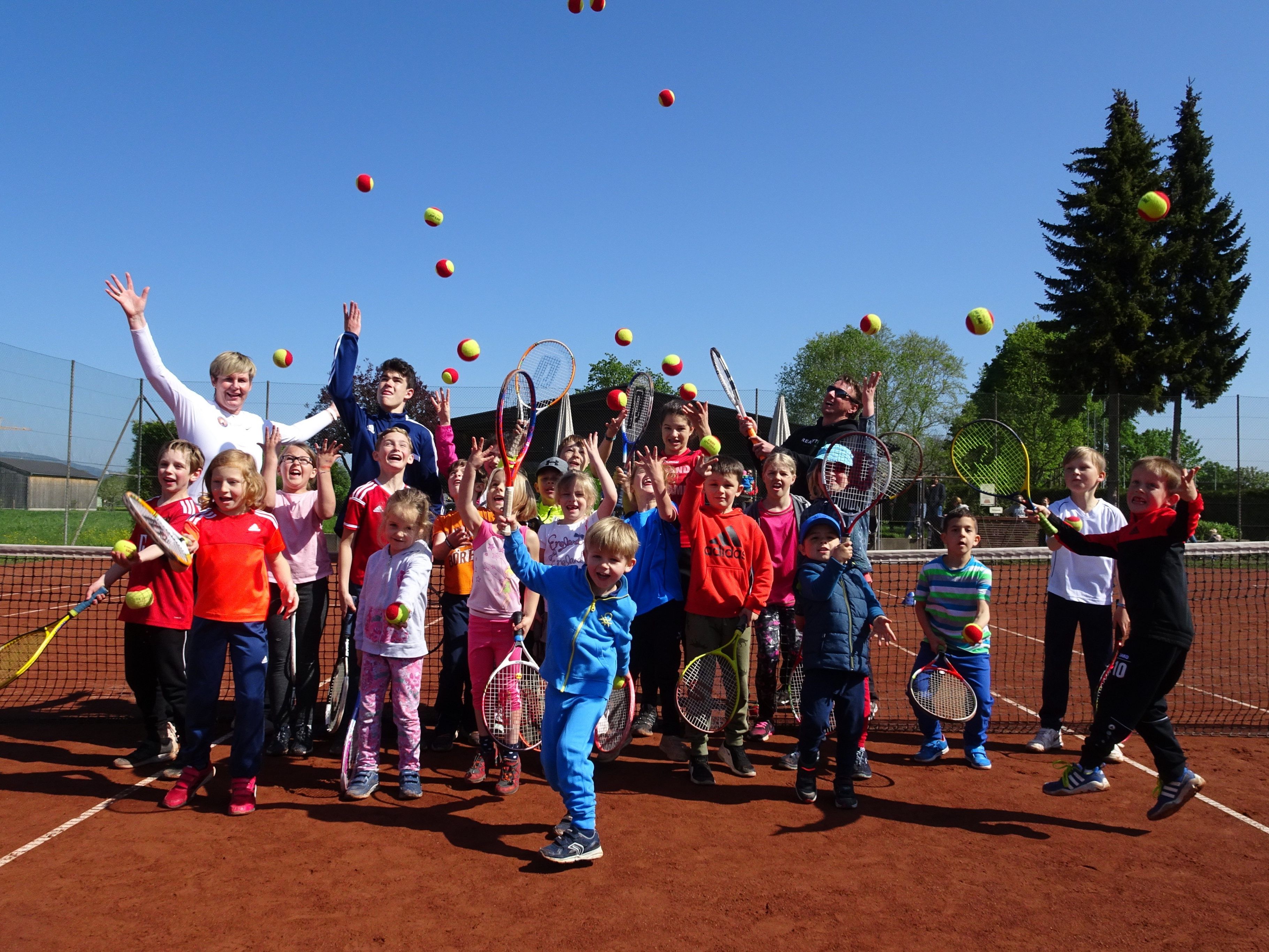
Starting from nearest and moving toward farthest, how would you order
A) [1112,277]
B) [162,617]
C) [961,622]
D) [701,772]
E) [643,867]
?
[643,867] < [162,617] < [701,772] < [961,622] < [1112,277]

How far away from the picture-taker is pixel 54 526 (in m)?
14.0

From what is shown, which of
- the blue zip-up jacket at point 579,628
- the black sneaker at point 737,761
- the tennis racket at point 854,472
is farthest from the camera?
the tennis racket at point 854,472

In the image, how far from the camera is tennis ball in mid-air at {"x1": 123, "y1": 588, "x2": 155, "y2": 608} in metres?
3.89

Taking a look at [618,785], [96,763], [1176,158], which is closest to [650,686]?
[618,785]

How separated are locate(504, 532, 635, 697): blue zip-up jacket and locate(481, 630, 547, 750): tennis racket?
0.45 meters

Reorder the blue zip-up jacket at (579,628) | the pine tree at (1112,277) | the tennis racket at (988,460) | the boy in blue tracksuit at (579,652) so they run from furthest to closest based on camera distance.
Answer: the pine tree at (1112,277) → the tennis racket at (988,460) → the blue zip-up jacket at (579,628) → the boy in blue tracksuit at (579,652)

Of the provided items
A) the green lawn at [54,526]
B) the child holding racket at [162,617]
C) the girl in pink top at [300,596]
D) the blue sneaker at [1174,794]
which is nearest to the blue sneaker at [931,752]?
the blue sneaker at [1174,794]

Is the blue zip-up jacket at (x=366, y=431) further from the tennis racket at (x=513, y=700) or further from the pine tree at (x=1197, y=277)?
the pine tree at (x=1197, y=277)

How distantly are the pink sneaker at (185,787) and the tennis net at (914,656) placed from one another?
1.55 metres

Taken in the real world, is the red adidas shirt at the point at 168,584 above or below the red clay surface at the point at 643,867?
above

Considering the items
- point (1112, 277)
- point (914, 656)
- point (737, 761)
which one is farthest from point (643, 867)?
point (1112, 277)

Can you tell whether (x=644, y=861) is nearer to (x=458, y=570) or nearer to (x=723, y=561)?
(x=723, y=561)

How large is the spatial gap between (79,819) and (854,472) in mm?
3977

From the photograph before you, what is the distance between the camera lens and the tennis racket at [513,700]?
3941 millimetres
